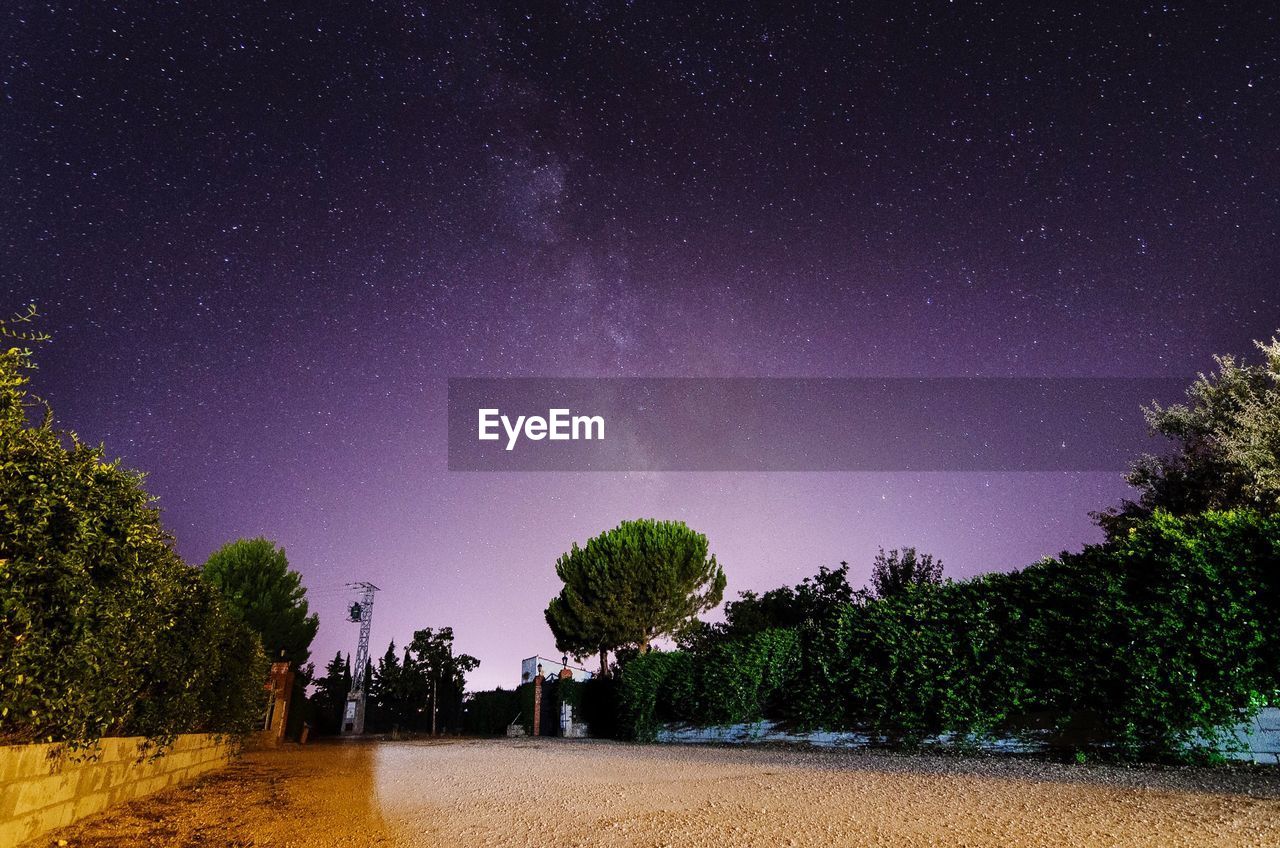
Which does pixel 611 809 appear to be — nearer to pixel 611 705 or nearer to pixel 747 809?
pixel 747 809

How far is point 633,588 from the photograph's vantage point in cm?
3259

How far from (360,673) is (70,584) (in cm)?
4473

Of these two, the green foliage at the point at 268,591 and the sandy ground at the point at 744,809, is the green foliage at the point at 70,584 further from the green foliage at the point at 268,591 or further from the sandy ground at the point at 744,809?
the green foliage at the point at 268,591

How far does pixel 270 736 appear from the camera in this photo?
2106 centimetres

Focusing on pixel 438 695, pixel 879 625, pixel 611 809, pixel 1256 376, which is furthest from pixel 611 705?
pixel 438 695

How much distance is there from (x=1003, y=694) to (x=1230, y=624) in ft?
10.5

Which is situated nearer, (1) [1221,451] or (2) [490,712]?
(1) [1221,451]

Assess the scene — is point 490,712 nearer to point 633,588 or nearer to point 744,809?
point 633,588

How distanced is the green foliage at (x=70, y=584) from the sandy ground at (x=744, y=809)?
117 centimetres

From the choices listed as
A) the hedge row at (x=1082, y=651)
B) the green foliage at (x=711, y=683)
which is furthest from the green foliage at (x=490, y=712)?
the hedge row at (x=1082, y=651)

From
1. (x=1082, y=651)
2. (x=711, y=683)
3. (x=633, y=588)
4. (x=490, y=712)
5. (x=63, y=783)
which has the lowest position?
(x=490, y=712)

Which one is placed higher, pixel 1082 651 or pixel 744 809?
pixel 1082 651

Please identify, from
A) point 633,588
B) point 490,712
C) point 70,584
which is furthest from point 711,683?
point 490,712

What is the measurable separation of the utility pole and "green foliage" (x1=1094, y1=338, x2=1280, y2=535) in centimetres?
4237
